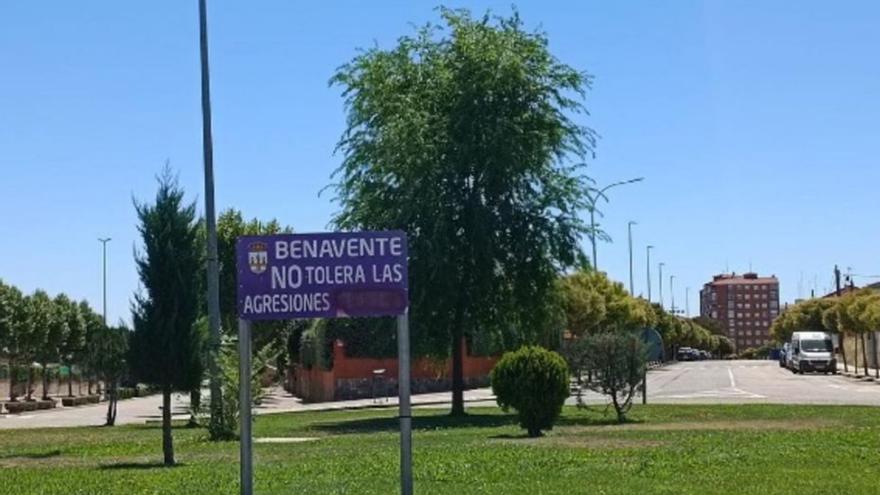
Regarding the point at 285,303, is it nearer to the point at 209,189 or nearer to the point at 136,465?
the point at 136,465

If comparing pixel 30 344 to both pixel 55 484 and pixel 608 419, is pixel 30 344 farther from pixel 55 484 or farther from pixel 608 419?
pixel 55 484

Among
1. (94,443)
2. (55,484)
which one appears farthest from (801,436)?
(94,443)

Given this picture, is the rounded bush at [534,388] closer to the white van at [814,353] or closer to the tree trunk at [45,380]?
the tree trunk at [45,380]

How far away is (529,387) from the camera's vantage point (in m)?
24.6

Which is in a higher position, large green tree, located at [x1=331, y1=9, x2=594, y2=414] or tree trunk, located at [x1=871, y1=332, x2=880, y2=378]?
large green tree, located at [x1=331, y1=9, x2=594, y2=414]

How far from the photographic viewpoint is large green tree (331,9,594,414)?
3447 centimetres

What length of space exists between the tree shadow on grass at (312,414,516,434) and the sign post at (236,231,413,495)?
18.9 m

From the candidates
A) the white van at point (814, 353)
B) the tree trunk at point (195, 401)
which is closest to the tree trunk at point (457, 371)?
the tree trunk at point (195, 401)

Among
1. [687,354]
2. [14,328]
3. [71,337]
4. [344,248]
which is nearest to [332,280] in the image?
[344,248]

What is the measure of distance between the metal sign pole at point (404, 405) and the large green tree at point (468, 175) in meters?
23.8

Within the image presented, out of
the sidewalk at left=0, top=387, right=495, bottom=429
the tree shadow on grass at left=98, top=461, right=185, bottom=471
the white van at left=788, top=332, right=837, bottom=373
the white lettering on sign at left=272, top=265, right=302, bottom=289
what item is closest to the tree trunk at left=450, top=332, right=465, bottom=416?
the sidewalk at left=0, top=387, right=495, bottom=429

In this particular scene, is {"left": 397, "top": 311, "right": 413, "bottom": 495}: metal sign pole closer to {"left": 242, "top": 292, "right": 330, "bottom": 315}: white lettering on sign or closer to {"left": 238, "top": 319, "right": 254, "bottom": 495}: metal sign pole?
{"left": 242, "top": 292, "right": 330, "bottom": 315}: white lettering on sign

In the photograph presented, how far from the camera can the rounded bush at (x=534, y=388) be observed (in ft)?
80.8

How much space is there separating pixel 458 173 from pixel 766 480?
21730 mm
